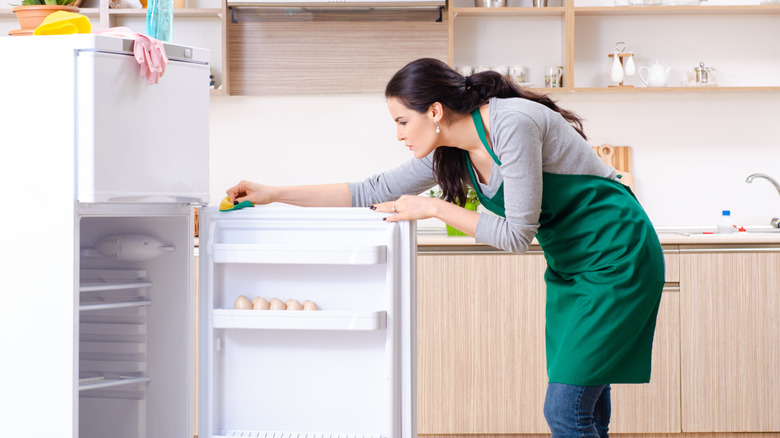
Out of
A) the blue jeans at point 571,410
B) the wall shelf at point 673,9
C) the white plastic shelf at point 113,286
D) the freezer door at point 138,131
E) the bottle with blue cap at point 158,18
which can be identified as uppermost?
the wall shelf at point 673,9

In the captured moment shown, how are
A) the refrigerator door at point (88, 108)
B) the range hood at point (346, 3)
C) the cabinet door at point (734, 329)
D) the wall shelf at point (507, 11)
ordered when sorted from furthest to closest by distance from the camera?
1. the wall shelf at point (507, 11)
2. the range hood at point (346, 3)
3. the cabinet door at point (734, 329)
4. the refrigerator door at point (88, 108)

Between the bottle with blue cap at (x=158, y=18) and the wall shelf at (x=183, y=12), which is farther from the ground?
the wall shelf at (x=183, y=12)

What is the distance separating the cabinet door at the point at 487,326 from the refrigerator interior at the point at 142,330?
1179mm

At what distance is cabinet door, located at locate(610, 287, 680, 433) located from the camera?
8.70 ft

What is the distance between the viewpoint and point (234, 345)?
1.63 meters

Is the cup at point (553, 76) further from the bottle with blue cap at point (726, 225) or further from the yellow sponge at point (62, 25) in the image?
the yellow sponge at point (62, 25)

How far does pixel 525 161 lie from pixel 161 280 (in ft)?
2.54

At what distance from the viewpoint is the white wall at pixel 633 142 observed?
316 cm

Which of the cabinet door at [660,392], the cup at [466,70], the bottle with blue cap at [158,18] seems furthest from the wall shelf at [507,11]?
the bottle with blue cap at [158,18]

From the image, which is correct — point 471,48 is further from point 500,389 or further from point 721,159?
point 500,389

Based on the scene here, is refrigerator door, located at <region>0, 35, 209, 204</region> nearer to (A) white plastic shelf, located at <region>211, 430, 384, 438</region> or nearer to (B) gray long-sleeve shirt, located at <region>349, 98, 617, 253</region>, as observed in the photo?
(A) white plastic shelf, located at <region>211, 430, 384, 438</region>

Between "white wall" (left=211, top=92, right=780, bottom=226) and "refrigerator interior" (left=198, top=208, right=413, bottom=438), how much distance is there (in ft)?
5.28

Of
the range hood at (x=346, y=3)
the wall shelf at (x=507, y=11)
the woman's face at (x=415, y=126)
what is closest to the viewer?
the woman's face at (x=415, y=126)

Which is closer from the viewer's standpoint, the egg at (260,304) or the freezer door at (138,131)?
the freezer door at (138,131)
